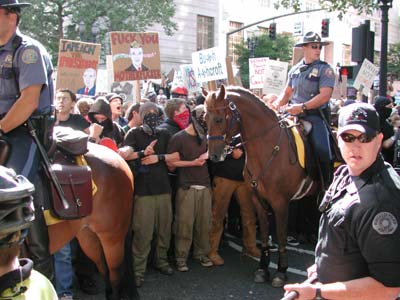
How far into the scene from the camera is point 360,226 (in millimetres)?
2164

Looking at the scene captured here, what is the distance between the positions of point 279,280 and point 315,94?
2.40 meters

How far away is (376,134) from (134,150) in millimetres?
3839

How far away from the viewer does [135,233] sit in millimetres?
5930

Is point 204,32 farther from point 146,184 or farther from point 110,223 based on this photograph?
point 110,223

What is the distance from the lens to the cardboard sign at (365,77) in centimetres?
1136

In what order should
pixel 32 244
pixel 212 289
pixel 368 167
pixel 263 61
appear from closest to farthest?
1. pixel 368 167
2. pixel 32 244
3. pixel 212 289
4. pixel 263 61

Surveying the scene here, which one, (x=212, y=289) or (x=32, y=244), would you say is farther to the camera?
(x=212, y=289)

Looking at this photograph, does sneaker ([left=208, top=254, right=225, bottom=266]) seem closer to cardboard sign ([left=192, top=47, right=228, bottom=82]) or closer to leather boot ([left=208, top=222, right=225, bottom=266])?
leather boot ([left=208, top=222, right=225, bottom=266])

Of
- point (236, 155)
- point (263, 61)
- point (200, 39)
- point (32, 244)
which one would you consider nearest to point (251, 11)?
point (200, 39)

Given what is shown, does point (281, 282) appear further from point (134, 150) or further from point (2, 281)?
point (2, 281)

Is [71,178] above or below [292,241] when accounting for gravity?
above

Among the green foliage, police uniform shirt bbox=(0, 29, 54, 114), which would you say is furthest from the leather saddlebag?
the green foliage

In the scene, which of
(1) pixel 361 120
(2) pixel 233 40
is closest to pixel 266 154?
(1) pixel 361 120

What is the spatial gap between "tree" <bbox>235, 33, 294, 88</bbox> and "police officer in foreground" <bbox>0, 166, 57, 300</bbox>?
44.2 metres
